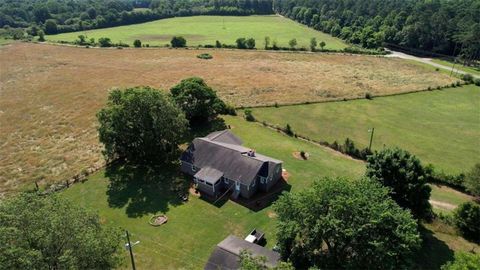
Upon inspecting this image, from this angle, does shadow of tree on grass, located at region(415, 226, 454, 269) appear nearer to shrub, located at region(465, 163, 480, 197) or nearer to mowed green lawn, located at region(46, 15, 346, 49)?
shrub, located at region(465, 163, 480, 197)

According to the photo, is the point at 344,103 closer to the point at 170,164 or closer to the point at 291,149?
the point at 291,149

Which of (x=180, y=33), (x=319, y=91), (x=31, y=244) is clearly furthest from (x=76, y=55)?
(x=31, y=244)

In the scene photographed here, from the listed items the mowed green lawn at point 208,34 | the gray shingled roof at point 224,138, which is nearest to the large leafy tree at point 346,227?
the gray shingled roof at point 224,138

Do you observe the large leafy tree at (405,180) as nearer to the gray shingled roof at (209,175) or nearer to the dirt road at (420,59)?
the gray shingled roof at (209,175)

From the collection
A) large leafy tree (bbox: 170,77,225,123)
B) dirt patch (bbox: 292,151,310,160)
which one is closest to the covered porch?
dirt patch (bbox: 292,151,310,160)

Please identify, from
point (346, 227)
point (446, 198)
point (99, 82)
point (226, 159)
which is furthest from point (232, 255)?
point (99, 82)

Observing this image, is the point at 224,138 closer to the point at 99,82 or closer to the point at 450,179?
the point at 450,179
